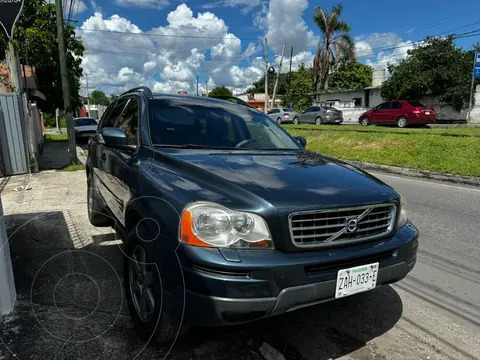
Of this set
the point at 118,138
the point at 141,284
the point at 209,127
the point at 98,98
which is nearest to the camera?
the point at 141,284

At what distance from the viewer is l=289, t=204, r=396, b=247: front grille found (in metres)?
2.14

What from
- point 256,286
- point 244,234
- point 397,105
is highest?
point 397,105

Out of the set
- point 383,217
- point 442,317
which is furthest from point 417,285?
point 383,217

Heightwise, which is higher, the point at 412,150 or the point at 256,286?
the point at 256,286

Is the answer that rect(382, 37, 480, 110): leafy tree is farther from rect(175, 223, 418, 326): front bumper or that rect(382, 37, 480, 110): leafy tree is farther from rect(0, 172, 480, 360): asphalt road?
rect(175, 223, 418, 326): front bumper

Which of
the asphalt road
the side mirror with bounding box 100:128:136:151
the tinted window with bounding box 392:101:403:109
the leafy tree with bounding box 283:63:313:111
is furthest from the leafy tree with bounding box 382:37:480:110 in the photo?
the side mirror with bounding box 100:128:136:151

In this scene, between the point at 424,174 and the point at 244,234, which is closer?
the point at 244,234

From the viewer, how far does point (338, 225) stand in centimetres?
225

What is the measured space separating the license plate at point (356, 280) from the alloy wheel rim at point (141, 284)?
46.2 inches

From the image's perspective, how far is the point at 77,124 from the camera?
23094 millimetres

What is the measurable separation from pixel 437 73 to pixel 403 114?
9.13m

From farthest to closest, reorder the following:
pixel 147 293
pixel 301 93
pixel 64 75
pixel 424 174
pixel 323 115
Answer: pixel 301 93 < pixel 323 115 < pixel 64 75 < pixel 424 174 < pixel 147 293

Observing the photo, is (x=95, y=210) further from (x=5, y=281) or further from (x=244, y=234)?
(x=244, y=234)

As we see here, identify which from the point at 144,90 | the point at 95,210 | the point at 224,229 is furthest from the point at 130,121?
the point at 224,229
